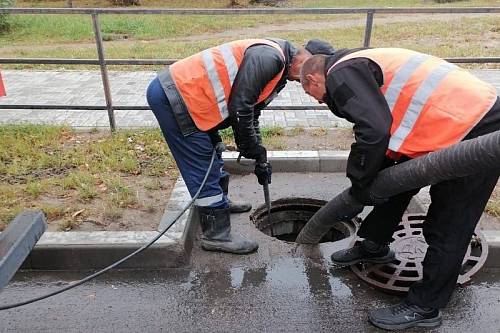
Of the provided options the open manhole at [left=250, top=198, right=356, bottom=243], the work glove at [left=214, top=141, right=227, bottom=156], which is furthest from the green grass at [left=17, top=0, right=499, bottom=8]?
the work glove at [left=214, top=141, right=227, bottom=156]

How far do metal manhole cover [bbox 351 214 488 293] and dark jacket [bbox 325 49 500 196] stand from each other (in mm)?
993

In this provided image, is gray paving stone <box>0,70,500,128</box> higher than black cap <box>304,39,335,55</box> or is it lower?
lower

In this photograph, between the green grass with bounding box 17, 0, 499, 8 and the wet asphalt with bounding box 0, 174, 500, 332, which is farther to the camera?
the green grass with bounding box 17, 0, 499, 8

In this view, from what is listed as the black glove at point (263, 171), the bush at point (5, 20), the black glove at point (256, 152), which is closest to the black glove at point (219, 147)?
the black glove at point (256, 152)

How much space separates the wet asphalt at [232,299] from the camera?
8.70 feet

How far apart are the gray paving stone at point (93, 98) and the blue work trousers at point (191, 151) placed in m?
2.46

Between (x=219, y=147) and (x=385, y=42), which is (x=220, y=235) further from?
(x=385, y=42)

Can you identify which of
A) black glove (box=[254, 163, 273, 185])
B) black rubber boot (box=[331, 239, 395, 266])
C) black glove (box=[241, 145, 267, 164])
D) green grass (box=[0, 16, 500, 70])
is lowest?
green grass (box=[0, 16, 500, 70])

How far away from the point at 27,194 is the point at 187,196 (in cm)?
126

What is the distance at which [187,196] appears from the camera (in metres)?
3.63

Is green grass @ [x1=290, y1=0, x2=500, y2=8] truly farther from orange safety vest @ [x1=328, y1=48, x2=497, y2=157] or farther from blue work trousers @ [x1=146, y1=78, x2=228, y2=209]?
orange safety vest @ [x1=328, y1=48, x2=497, y2=157]

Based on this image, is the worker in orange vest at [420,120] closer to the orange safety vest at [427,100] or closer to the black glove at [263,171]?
the orange safety vest at [427,100]

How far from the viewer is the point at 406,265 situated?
10.1 feet

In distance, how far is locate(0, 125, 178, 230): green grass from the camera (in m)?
3.63
